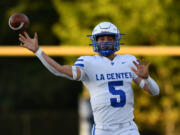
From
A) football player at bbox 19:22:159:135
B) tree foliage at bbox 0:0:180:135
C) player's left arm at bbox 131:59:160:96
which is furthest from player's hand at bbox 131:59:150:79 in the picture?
tree foliage at bbox 0:0:180:135

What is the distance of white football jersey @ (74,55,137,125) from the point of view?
503 centimetres

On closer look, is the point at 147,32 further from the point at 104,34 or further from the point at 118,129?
the point at 118,129

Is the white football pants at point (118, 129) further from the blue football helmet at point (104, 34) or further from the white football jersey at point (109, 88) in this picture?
the blue football helmet at point (104, 34)

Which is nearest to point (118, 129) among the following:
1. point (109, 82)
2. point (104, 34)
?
point (109, 82)

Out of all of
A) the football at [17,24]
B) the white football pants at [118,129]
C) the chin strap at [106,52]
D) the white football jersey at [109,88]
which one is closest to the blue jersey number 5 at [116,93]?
the white football jersey at [109,88]

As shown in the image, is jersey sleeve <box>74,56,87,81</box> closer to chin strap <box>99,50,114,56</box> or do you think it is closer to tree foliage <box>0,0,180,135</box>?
chin strap <box>99,50,114,56</box>

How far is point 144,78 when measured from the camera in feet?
15.8

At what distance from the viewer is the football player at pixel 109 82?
16.5 feet

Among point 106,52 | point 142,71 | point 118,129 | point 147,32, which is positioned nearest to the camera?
point 142,71

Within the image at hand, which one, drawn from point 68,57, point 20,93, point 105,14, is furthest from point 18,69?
point 105,14

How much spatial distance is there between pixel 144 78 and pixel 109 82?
0.39 metres

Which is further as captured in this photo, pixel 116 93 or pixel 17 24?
pixel 17 24

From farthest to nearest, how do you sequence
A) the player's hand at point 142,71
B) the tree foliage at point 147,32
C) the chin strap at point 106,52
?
the tree foliage at point 147,32 < the chin strap at point 106,52 < the player's hand at point 142,71

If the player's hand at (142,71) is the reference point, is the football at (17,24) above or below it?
above
